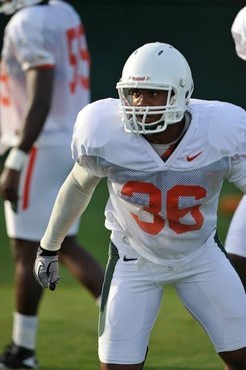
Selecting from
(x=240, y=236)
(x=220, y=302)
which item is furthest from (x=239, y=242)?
(x=220, y=302)

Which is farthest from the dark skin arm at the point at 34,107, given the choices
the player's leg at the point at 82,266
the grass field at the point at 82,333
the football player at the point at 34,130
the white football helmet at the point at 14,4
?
the grass field at the point at 82,333

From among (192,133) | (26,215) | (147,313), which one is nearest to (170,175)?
(192,133)

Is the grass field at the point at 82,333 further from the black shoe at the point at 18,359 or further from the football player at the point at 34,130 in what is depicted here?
the football player at the point at 34,130

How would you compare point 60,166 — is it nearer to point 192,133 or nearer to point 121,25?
point 192,133

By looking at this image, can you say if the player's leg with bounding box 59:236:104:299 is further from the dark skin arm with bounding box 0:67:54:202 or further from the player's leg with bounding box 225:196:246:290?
the player's leg with bounding box 225:196:246:290

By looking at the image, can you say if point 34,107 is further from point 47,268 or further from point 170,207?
point 170,207

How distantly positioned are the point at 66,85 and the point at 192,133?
185 cm

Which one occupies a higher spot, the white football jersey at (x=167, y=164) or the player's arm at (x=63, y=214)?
the white football jersey at (x=167, y=164)

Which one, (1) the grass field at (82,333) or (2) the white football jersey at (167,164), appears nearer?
(2) the white football jersey at (167,164)

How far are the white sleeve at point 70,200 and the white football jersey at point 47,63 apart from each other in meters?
1.34

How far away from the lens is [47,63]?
18.0 feet

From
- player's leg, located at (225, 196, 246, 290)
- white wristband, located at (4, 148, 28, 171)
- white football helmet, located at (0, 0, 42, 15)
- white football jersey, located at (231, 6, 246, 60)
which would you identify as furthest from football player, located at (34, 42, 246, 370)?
white football helmet, located at (0, 0, 42, 15)

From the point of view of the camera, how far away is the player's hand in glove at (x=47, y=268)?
4352 mm

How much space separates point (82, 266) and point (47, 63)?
95cm
